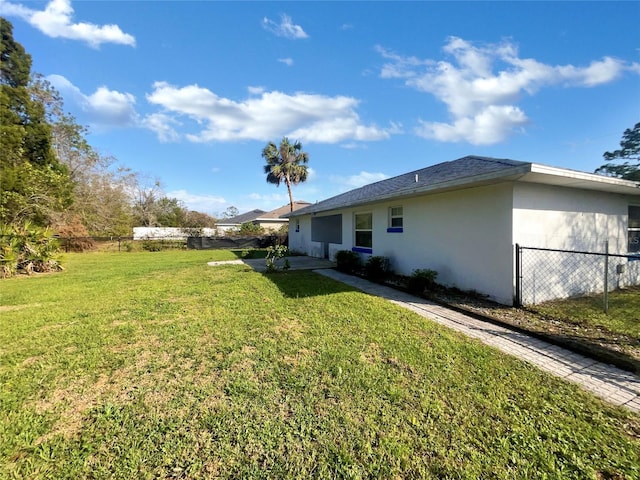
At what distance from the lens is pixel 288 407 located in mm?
2510

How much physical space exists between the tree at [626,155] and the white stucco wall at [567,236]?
21.6m

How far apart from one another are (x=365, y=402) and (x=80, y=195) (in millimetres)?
30270

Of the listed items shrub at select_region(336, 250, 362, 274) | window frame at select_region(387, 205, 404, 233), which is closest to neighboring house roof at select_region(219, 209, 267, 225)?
shrub at select_region(336, 250, 362, 274)

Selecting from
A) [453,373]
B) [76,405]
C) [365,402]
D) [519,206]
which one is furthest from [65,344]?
[519,206]

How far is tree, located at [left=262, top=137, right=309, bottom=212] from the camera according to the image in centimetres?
2862

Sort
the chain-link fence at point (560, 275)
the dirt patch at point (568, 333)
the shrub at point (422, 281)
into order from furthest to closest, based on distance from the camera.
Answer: the shrub at point (422, 281) < the chain-link fence at point (560, 275) < the dirt patch at point (568, 333)

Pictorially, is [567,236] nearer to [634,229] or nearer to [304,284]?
[634,229]

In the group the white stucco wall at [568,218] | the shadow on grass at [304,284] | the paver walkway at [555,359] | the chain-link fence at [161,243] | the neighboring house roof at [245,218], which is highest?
the neighboring house roof at [245,218]

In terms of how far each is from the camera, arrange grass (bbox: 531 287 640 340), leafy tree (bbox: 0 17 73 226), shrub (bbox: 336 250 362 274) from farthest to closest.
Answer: leafy tree (bbox: 0 17 73 226) → shrub (bbox: 336 250 362 274) → grass (bbox: 531 287 640 340)

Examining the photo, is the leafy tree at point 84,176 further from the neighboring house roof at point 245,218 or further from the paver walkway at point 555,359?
the paver walkway at point 555,359

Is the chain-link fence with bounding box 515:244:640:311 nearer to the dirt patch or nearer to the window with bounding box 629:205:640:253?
the dirt patch

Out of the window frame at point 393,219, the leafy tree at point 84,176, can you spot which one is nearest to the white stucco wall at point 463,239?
the window frame at point 393,219

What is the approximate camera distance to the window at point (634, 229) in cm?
769

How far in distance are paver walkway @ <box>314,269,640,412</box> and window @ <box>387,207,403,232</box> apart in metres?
3.77
